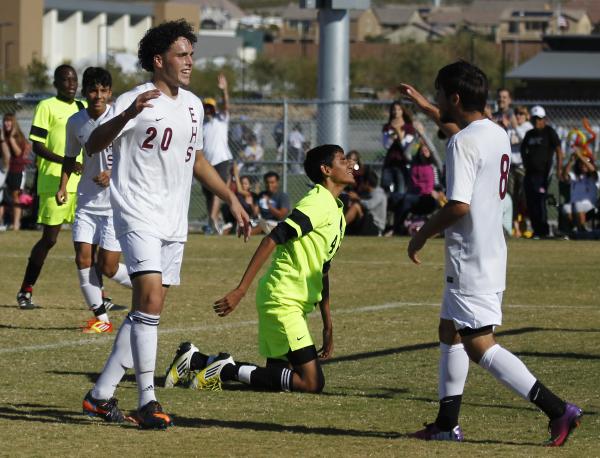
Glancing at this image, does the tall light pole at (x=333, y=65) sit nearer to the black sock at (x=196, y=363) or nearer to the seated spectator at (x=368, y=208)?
the seated spectator at (x=368, y=208)

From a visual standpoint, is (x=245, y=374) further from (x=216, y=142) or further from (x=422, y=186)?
(x=216, y=142)

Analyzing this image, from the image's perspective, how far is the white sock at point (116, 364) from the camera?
26.3 feet

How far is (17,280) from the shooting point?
1596 centimetres

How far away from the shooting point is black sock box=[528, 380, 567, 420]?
729 centimetres

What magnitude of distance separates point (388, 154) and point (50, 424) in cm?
1458

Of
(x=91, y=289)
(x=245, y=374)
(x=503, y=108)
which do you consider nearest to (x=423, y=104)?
(x=245, y=374)

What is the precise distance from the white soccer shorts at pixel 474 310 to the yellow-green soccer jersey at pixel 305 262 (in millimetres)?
1794

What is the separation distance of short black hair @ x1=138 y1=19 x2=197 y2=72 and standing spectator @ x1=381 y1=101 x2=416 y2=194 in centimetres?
1405

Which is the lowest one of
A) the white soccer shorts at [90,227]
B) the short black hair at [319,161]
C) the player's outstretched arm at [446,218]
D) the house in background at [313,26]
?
the white soccer shorts at [90,227]

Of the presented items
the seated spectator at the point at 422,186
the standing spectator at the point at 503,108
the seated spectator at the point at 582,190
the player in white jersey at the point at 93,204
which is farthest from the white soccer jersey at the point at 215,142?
the player in white jersey at the point at 93,204

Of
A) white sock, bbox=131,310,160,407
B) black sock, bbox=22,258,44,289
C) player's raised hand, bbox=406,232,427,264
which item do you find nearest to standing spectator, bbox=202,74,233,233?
black sock, bbox=22,258,44,289

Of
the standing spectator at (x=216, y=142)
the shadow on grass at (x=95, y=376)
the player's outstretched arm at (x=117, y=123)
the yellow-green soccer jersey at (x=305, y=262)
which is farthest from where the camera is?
the standing spectator at (x=216, y=142)

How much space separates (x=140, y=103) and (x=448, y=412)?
7.52 ft

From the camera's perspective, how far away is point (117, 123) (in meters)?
7.75
